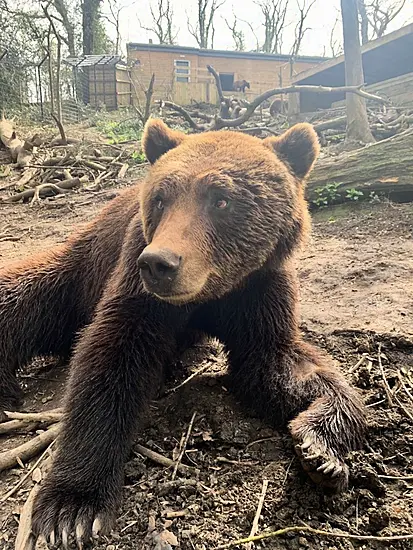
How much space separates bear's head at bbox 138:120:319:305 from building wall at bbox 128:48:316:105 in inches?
1010

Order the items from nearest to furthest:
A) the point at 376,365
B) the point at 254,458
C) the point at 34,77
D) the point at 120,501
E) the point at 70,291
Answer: the point at 120,501
the point at 254,458
the point at 376,365
the point at 70,291
the point at 34,77

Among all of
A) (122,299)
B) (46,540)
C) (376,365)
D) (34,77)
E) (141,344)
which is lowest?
(46,540)

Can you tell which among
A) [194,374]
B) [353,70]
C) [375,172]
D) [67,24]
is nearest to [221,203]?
[194,374]

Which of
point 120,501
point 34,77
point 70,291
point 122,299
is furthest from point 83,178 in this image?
point 34,77

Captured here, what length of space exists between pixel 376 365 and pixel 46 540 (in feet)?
6.84

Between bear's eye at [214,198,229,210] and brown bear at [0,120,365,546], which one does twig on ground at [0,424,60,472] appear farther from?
bear's eye at [214,198,229,210]

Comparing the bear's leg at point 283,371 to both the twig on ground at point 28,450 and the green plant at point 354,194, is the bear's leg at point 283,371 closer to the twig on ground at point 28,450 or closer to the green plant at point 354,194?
the twig on ground at point 28,450

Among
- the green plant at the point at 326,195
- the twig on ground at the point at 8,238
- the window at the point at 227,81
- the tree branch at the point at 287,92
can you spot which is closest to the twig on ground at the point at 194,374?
the green plant at the point at 326,195

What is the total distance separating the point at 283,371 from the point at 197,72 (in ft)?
104

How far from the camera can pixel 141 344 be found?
101 inches

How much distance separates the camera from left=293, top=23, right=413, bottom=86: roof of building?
13812mm

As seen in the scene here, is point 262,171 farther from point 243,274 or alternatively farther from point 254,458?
point 254,458

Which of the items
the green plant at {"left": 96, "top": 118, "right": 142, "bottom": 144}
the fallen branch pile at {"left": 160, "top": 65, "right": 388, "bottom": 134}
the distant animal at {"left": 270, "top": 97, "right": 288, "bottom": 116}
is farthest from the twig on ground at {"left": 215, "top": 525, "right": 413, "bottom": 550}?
the distant animal at {"left": 270, "top": 97, "right": 288, "bottom": 116}

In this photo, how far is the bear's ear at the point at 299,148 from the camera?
9.75 ft
